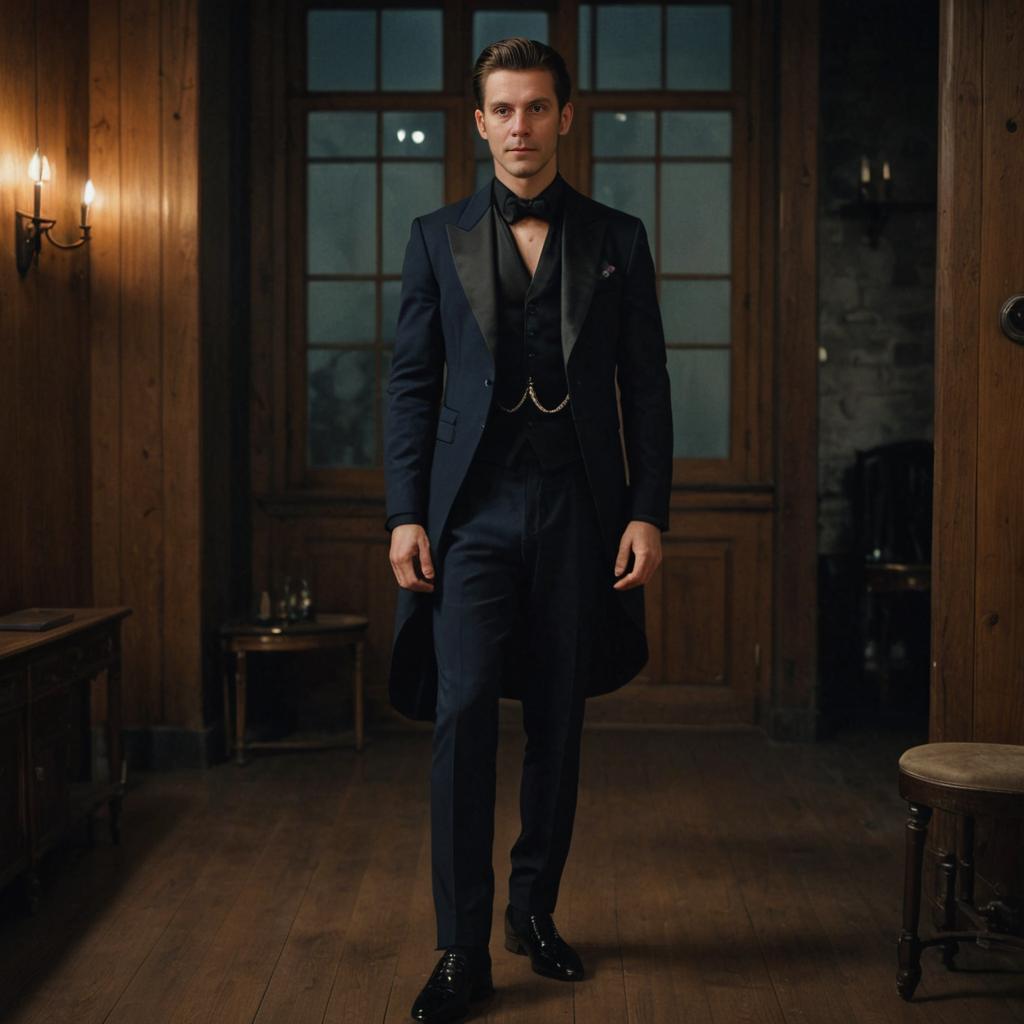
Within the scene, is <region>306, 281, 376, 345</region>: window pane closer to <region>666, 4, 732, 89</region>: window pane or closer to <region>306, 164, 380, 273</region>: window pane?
<region>306, 164, 380, 273</region>: window pane

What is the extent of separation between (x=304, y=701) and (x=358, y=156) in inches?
89.7

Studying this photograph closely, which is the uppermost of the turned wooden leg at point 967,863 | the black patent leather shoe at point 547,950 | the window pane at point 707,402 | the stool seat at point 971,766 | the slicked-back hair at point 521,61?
the slicked-back hair at point 521,61

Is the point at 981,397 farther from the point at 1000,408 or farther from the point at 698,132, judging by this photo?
the point at 698,132

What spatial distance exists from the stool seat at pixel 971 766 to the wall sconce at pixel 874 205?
12.0 ft

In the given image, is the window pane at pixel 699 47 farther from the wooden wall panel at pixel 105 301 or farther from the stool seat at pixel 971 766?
the stool seat at pixel 971 766

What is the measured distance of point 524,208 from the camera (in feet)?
8.38

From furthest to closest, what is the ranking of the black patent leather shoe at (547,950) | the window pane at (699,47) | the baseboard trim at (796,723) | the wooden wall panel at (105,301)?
the window pane at (699,47) → the baseboard trim at (796,723) → the wooden wall panel at (105,301) → the black patent leather shoe at (547,950)

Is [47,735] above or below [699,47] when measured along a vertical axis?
below

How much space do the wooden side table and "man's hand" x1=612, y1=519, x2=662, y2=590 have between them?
2.37m

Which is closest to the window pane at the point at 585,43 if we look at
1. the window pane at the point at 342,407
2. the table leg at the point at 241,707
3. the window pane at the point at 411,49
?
the window pane at the point at 411,49

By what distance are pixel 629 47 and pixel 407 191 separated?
109 cm

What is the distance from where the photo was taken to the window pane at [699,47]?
17.4ft

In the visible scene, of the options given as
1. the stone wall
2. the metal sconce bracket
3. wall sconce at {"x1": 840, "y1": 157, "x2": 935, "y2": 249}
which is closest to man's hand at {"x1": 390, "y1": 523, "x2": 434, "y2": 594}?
the metal sconce bracket

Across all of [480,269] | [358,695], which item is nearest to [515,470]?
[480,269]
